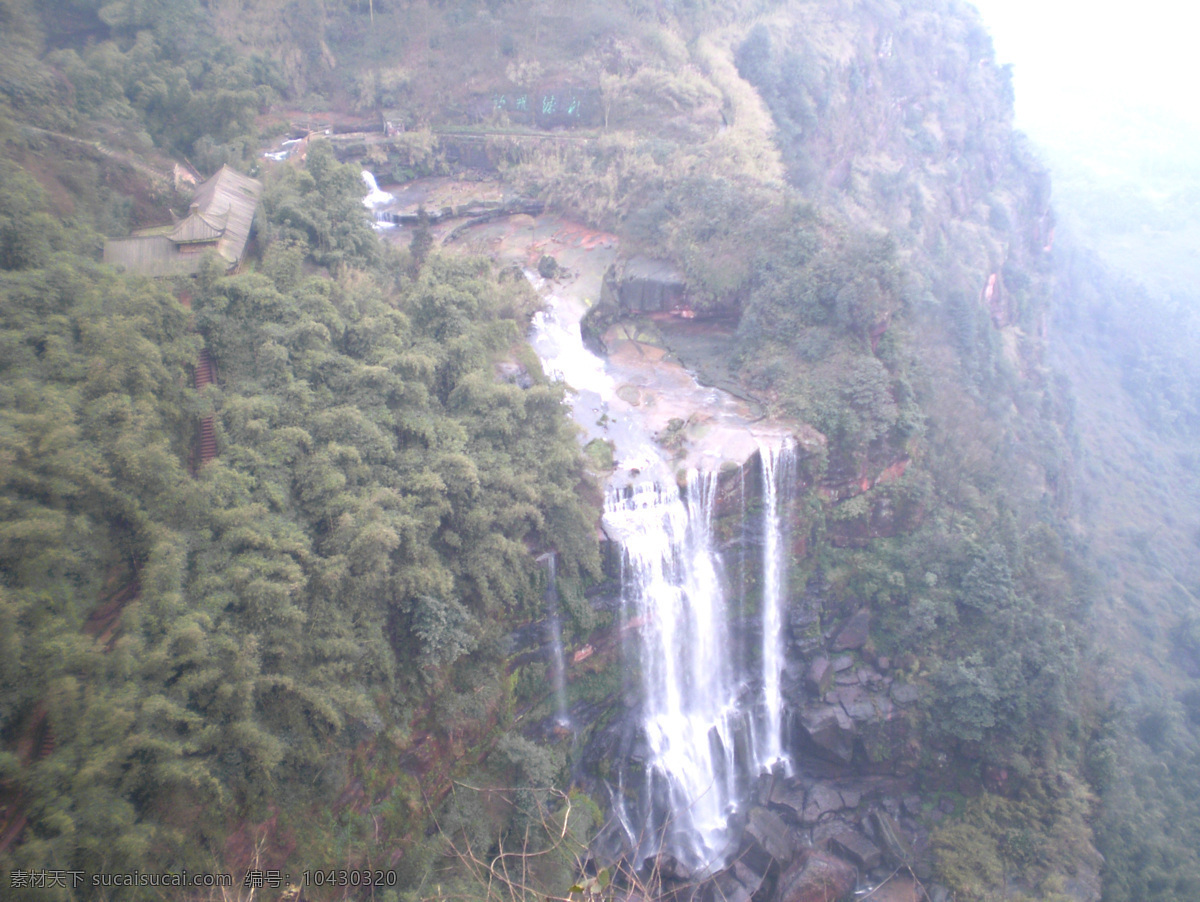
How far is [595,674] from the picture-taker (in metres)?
17.8

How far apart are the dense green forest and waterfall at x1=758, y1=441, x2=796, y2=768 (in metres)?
1.15

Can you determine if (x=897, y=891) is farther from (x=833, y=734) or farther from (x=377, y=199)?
(x=377, y=199)

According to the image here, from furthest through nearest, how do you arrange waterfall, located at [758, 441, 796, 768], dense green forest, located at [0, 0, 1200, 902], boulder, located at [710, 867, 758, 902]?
waterfall, located at [758, 441, 796, 768] → boulder, located at [710, 867, 758, 902] → dense green forest, located at [0, 0, 1200, 902]

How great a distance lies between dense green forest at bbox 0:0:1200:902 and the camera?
1013 cm

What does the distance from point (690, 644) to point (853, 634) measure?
544 cm

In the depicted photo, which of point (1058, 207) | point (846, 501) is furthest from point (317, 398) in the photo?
point (1058, 207)

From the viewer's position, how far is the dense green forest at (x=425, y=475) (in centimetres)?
1013

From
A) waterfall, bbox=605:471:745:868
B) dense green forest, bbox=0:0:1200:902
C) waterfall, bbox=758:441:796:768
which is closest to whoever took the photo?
dense green forest, bbox=0:0:1200:902

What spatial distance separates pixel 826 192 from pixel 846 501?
2149 cm

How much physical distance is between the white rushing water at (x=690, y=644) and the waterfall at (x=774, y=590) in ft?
0.10

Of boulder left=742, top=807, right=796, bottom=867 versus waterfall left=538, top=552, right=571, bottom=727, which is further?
boulder left=742, top=807, right=796, bottom=867

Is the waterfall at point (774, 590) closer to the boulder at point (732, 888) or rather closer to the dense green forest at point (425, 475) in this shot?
the dense green forest at point (425, 475)

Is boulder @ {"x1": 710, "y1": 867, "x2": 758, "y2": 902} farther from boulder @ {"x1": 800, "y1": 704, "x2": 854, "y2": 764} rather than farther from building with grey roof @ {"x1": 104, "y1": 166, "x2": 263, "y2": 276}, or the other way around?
building with grey roof @ {"x1": 104, "y1": 166, "x2": 263, "y2": 276}

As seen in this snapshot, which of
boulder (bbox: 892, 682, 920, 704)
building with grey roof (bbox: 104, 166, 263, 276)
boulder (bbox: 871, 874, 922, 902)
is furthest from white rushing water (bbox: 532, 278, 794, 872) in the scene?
building with grey roof (bbox: 104, 166, 263, 276)
